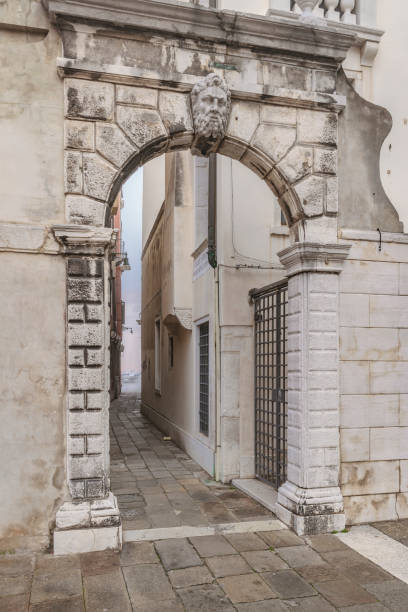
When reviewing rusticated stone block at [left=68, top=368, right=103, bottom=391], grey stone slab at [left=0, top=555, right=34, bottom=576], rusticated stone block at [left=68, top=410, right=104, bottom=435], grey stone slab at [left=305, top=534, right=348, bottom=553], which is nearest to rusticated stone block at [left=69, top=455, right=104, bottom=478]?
rusticated stone block at [left=68, top=410, right=104, bottom=435]

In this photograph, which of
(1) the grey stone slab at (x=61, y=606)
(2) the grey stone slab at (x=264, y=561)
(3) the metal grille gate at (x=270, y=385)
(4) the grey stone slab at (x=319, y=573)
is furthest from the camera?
(3) the metal grille gate at (x=270, y=385)

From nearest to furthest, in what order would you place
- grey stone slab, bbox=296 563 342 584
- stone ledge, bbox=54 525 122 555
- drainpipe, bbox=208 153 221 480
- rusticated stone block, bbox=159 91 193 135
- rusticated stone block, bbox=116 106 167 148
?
grey stone slab, bbox=296 563 342 584
stone ledge, bbox=54 525 122 555
rusticated stone block, bbox=116 106 167 148
rusticated stone block, bbox=159 91 193 135
drainpipe, bbox=208 153 221 480

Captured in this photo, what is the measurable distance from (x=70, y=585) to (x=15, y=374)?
173 centimetres

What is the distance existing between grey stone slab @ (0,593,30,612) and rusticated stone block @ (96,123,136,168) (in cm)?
352

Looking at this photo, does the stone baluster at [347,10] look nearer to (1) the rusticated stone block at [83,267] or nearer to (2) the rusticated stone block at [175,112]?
(2) the rusticated stone block at [175,112]

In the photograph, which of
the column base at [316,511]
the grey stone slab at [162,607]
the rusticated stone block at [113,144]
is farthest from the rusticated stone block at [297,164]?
the grey stone slab at [162,607]

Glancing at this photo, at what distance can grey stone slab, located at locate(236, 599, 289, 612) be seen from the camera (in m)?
3.86

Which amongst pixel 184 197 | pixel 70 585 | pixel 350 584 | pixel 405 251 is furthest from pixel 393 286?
pixel 184 197

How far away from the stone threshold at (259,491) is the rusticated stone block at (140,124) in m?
3.90

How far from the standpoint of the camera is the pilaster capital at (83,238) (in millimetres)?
4965

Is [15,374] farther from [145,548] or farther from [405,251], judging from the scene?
[405,251]

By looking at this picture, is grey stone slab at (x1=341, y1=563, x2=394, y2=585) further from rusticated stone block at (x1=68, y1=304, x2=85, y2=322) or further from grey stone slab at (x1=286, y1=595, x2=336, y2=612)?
rusticated stone block at (x1=68, y1=304, x2=85, y2=322)

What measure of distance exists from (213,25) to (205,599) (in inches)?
190

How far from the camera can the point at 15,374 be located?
16.1 feet
